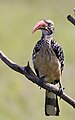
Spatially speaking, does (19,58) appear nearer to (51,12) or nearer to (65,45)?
(65,45)

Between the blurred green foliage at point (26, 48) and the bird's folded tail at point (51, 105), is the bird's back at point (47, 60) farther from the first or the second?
the blurred green foliage at point (26, 48)

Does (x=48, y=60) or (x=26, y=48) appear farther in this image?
(x=26, y=48)

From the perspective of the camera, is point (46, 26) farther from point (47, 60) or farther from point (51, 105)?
point (51, 105)

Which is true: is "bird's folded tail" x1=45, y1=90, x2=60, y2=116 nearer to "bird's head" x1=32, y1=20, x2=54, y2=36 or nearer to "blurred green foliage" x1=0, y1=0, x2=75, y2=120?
"bird's head" x1=32, y1=20, x2=54, y2=36

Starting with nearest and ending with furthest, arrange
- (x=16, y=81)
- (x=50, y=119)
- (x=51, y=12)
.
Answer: (x=50, y=119), (x=16, y=81), (x=51, y=12)

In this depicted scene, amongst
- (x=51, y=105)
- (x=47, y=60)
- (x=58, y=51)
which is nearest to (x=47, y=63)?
(x=47, y=60)

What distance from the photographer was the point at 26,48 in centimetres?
1389

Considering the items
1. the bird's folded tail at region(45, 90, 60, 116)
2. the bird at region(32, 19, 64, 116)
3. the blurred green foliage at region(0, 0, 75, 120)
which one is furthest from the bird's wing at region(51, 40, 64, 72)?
the blurred green foliage at region(0, 0, 75, 120)

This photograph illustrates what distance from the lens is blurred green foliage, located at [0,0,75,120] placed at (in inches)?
431

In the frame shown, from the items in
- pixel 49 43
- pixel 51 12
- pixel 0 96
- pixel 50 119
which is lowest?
pixel 49 43

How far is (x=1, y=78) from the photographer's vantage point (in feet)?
40.8

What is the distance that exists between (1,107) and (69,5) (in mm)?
5916

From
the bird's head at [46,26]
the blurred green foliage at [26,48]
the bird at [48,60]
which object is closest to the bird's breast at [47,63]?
the bird at [48,60]

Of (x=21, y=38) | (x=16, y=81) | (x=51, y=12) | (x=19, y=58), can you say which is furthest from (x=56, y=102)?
(x=51, y=12)
